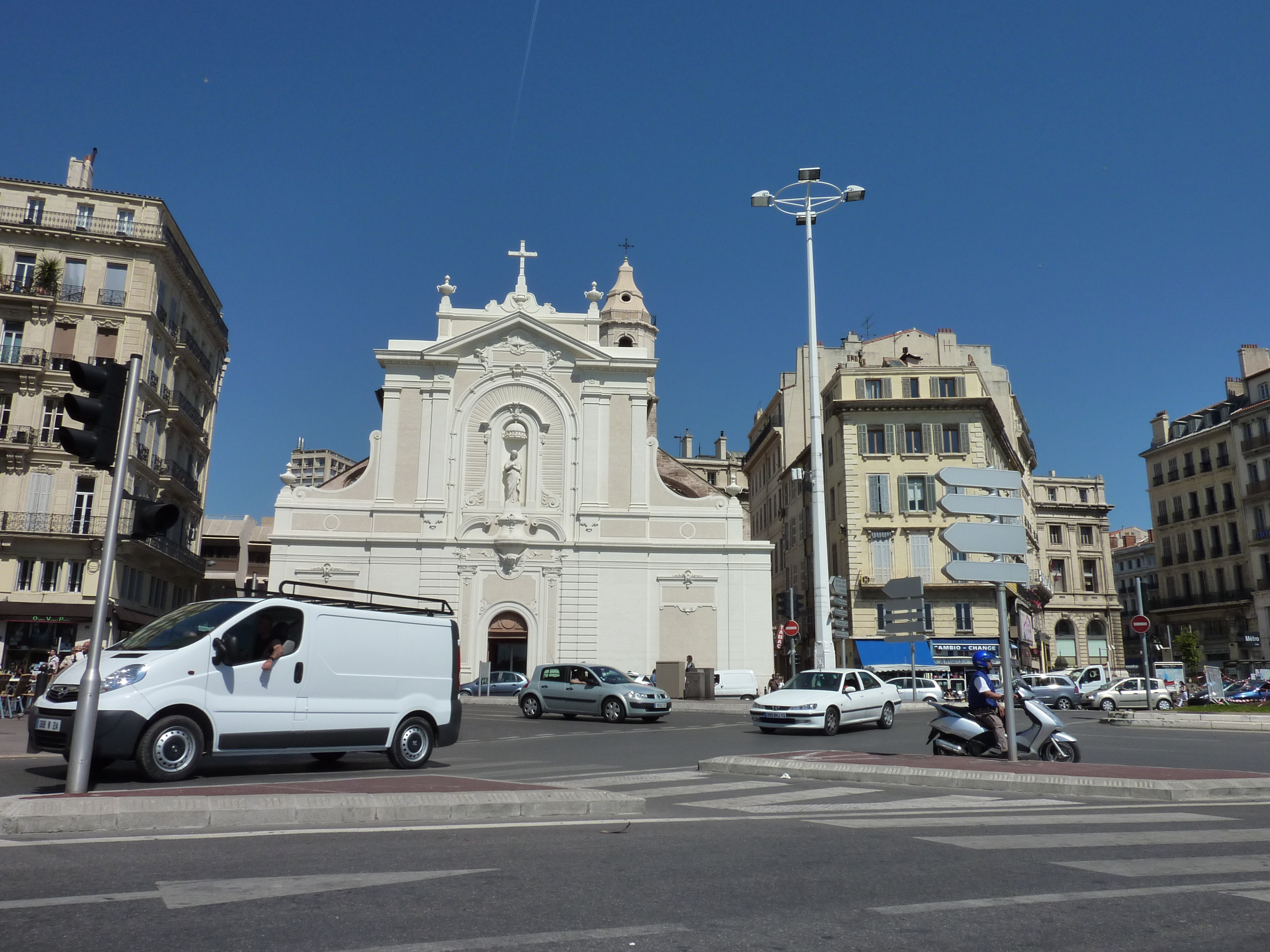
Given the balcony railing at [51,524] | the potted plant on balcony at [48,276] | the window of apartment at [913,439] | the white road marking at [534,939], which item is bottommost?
the white road marking at [534,939]

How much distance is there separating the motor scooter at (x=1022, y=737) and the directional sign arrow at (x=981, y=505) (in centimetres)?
224

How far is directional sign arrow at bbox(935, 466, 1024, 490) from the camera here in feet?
39.5

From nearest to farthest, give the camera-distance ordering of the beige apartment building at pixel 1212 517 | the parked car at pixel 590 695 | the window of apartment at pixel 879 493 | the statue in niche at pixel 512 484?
the parked car at pixel 590 695
the statue in niche at pixel 512 484
the window of apartment at pixel 879 493
the beige apartment building at pixel 1212 517

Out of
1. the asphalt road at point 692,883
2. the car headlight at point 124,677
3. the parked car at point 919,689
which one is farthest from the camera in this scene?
the parked car at point 919,689

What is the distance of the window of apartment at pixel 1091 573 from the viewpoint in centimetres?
6694

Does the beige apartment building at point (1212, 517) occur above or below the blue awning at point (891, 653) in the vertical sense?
above

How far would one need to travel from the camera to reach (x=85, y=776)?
7.54 m

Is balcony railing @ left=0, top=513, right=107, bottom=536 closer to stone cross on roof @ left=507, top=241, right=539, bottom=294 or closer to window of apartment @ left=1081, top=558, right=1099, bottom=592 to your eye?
stone cross on roof @ left=507, top=241, right=539, bottom=294

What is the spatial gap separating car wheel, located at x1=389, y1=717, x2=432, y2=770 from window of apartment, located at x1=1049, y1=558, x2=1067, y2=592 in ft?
202

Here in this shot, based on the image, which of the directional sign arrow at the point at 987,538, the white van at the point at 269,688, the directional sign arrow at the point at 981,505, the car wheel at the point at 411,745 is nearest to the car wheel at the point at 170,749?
the white van at the point at 269,688

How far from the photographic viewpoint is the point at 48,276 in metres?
36.4

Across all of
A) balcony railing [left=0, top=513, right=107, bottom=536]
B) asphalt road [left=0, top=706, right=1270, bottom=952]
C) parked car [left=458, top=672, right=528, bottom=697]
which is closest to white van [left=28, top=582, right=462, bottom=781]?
asphalt road [left=0, top=706, right=1270, bottom=952]

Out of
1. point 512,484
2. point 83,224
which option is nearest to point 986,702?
point 512,484

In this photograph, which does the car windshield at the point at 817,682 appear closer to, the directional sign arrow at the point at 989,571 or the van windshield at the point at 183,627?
the directional sign arrow at the point at 989,571
